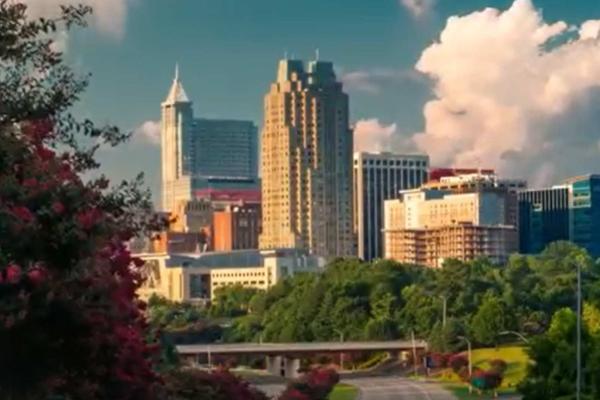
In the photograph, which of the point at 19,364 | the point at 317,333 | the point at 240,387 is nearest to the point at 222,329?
the point at 317,333

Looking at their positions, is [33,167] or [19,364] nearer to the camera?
[33,167]

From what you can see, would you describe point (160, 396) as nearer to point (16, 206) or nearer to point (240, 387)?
point (16, 206)

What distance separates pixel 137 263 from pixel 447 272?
9448 cm

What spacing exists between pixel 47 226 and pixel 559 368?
31.8 metres

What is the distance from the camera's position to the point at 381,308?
116375 mm

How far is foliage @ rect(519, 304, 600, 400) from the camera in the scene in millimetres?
46219

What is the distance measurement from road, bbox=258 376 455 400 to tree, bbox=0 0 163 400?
49501 millimetres

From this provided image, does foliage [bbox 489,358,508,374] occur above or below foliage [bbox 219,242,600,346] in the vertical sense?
below

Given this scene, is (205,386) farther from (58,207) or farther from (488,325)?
(488,325)

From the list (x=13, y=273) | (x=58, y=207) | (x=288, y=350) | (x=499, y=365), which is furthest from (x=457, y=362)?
(x=58, y=207)

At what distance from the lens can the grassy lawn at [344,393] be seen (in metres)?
73.9

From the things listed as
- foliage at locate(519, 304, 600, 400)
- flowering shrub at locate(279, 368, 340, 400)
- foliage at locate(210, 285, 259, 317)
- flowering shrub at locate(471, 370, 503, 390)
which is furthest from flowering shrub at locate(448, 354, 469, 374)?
foliage at locate(210, 285, 259, 317)

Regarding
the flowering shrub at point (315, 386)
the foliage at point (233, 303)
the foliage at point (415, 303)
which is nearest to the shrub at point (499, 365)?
the foliage at point (415, 303)

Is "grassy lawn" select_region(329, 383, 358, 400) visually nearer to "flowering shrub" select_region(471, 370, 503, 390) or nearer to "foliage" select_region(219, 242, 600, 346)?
"flowering shrub" select_region(471, 370, 503, 390)
